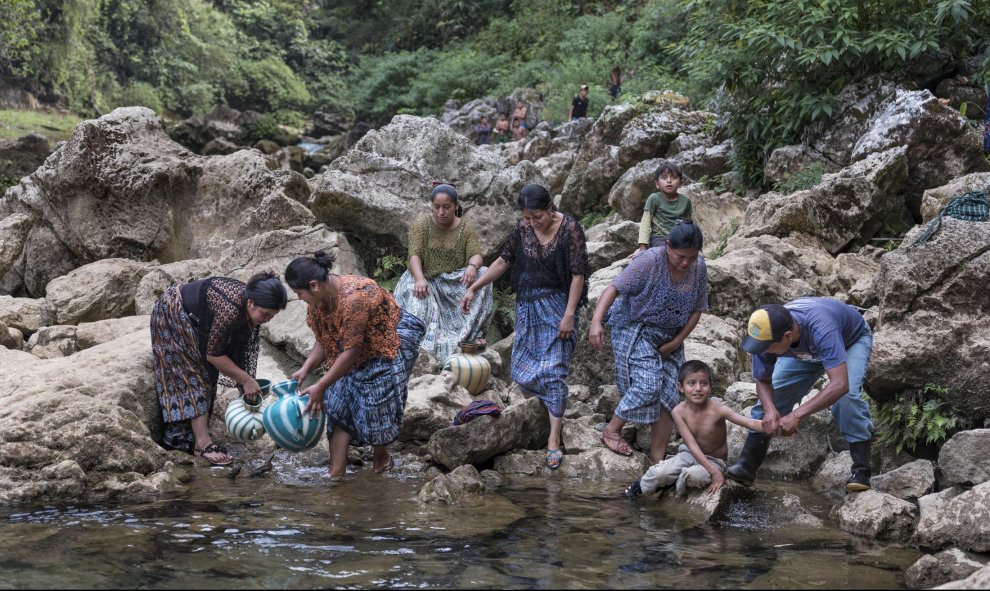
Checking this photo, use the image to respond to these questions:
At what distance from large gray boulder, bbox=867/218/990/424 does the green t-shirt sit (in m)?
2.49

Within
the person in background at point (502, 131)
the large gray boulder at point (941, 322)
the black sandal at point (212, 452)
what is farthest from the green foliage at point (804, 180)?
the person in background at point (502, 131)

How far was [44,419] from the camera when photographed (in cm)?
595

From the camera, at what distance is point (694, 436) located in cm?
583

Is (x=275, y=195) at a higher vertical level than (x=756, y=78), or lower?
lower

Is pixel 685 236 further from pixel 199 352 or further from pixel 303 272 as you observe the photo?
pixel 199 352

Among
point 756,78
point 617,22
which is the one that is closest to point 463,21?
point 617,22

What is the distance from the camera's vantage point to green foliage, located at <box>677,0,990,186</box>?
10836 millimetres

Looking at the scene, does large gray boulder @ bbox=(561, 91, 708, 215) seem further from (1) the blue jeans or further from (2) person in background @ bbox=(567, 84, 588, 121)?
(1) the blue jeans

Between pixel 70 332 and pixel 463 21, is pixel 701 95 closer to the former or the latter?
pixel 70 332

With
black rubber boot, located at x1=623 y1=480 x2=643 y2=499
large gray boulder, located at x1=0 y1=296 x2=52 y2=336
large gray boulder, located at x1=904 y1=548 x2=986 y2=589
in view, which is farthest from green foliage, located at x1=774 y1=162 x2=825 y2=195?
large gray boulder, located at x1=0 y1=296 x2=52 y2=336

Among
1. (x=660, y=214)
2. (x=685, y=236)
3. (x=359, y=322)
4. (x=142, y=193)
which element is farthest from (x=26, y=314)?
(x=685, y=236)

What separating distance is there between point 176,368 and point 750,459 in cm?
A: 409

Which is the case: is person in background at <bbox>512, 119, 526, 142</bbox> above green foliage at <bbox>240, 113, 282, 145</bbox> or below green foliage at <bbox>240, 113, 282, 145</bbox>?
below

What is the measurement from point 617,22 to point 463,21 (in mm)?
8906
